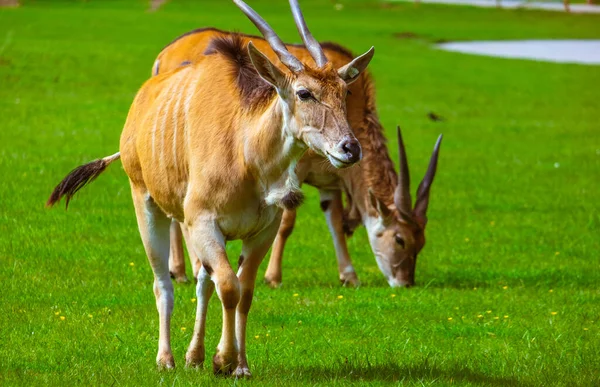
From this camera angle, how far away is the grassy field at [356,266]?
702cm

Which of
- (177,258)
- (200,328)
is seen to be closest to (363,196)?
(177,258)

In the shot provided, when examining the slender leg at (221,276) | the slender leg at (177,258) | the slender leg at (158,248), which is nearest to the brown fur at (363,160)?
the slender leg at (177,258)

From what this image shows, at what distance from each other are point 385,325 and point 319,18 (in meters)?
36.8

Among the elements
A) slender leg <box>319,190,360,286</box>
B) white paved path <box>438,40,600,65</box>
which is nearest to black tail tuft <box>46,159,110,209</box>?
slender leg <box>319,190,360,286</box>

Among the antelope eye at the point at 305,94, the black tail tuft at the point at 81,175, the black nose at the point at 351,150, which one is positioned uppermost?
the antelope eye at the point at 305,94

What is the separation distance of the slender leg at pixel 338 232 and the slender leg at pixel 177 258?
139 cm

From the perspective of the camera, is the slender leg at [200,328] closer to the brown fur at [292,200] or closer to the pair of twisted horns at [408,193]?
the brown fur at [292,200]

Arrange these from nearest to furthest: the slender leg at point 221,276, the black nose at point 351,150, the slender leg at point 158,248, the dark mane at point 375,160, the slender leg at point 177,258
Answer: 1. the black nose at point 351,150
2. the slender leg at point 221,276
3. the slender leg at point 158,248
4. the slender leg at point 177,258
5. the dark mane at point 375,160

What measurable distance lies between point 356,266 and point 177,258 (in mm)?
1993

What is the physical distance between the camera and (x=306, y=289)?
9.58 m

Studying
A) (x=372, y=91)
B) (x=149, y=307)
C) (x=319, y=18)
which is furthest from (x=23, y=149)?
(x=319, y=18)

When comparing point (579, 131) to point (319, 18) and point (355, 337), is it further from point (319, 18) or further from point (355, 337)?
point (319, 18)

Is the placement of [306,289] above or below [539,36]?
above

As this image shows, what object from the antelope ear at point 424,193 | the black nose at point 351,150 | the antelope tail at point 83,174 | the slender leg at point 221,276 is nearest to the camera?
the black nose at point 351,150
